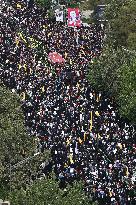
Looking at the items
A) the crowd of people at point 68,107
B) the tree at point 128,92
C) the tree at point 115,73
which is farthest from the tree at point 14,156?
the tree at point 115,73

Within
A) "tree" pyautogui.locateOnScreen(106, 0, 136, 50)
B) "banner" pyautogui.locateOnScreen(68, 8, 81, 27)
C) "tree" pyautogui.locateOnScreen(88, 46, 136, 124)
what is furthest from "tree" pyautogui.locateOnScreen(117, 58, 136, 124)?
"banner" pyautogui.locateOnScreen(68, 8, 81, 27)

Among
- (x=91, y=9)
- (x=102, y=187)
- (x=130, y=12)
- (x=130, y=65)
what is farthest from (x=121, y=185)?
(x=91, y=9)

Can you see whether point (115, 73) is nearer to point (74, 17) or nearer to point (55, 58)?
point (55, 58)

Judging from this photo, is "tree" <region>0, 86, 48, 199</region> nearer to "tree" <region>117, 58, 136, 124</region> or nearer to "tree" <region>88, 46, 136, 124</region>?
"tree" <region>117, 58, 136, 124</region>

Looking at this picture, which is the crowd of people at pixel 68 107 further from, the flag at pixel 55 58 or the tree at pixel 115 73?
the tree at pixel 115 73

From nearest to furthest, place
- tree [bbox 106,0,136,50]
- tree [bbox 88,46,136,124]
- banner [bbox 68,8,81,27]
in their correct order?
tree [bbox 88,46,136,124] → banner [bbox 68,8,81,27] → tree [bbox 106,0,136,50]

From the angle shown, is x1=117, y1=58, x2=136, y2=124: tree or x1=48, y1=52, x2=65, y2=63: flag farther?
x1=48, y1=52, x2=65, y2=63: flag
